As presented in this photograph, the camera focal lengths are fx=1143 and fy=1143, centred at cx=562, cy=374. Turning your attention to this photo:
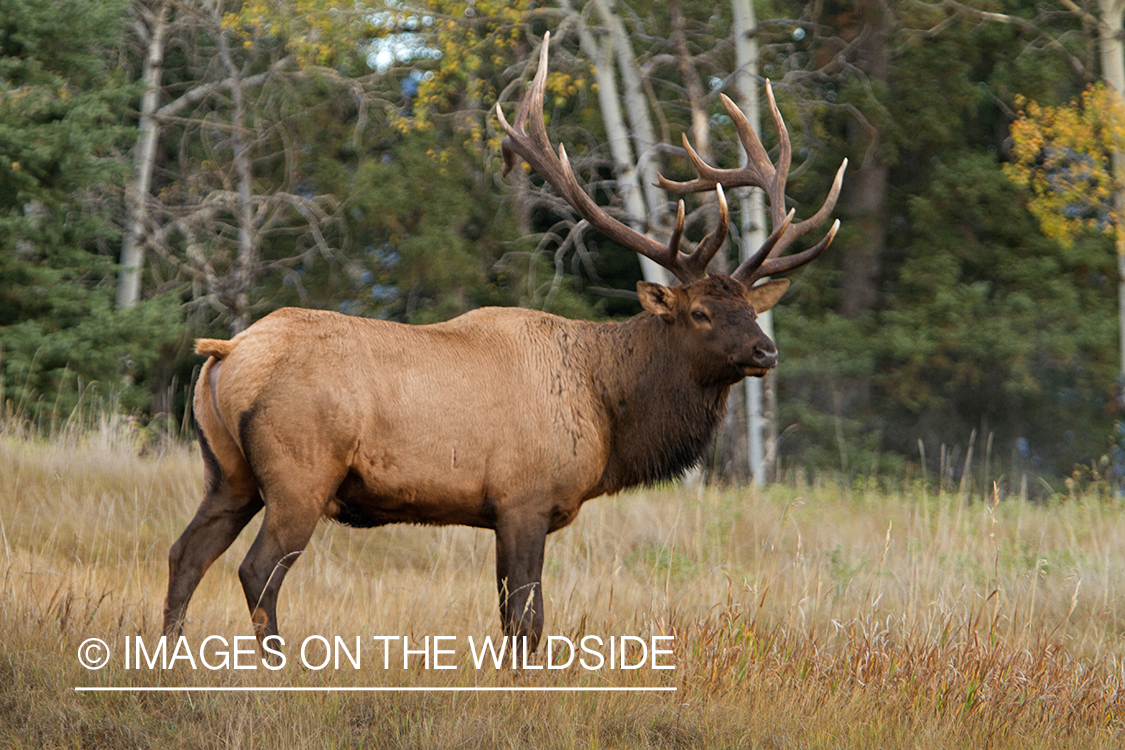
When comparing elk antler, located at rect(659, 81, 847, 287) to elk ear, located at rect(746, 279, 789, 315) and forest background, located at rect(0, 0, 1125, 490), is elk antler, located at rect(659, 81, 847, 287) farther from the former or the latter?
forest background, located at rect(0, 0, 1125, 490)

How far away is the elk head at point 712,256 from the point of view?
4.95 meters

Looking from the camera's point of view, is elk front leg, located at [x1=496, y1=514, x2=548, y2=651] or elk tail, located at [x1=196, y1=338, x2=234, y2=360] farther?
elk front leg, located at [x1=496, y1=514, x2=548, y2=651]

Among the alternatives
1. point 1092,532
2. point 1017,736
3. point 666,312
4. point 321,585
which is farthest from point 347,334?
point 1092,532

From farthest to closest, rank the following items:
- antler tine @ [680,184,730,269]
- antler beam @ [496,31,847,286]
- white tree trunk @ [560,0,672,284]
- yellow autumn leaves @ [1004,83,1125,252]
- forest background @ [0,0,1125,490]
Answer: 1. forest background @ [0,0,1125,490]
2. yellow autumn leaves @ [1004,83,1125,252]
3. white tree trunk @ [560,0,672,284]
4. antler beam @ [496,31,847,286]
5. antler tine @ [680,184,730,269]

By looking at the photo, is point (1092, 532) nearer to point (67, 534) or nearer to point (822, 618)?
point (822, 618)

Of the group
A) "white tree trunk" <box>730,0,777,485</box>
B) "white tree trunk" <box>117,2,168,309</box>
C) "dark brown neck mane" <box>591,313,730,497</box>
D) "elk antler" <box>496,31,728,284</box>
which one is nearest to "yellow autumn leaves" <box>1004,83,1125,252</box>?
"white tree trunk" <box>730,0,777,485</box>

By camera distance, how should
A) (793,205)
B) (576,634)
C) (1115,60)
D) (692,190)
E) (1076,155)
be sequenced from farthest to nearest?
(793,205) < (1076,155) < (1115,60) < (692,190) < (576,634)

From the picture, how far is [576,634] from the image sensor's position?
187 inches

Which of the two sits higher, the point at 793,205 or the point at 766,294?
the point at 793,205

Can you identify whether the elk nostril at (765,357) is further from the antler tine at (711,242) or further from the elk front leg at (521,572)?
the elk front leg at (521,572)

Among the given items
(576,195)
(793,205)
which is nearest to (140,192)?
(793,205)

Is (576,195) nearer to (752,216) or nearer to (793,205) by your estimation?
(752,216)

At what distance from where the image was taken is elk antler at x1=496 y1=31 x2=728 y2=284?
519 cm

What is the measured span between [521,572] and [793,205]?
13516 mm
